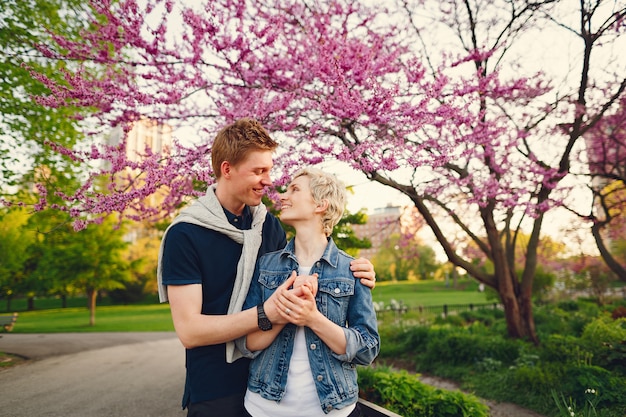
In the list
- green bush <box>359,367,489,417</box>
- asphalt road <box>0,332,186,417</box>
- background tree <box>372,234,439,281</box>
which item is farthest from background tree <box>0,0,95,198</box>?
background tree <box>372,234,439,281</box>

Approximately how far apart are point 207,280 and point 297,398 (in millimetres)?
782

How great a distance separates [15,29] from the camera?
9.21 m

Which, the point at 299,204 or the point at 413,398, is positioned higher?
the point at 299,204

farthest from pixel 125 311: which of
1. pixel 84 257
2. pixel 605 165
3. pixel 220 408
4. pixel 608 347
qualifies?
pixel 220 408

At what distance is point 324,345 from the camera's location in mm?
2029

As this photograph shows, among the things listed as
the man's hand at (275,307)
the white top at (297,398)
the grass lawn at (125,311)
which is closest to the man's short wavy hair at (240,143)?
the man's hand at (275,307)

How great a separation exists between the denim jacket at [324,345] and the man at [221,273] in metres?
0.09

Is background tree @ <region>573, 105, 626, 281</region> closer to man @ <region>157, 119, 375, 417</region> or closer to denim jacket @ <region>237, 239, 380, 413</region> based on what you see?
denim jacket @ <region>237, 239, 380, 413</region>

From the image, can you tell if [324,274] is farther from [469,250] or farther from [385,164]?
[469,250]

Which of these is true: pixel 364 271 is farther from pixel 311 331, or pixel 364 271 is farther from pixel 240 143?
pixel 240 143

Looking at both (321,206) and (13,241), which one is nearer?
(321,206)

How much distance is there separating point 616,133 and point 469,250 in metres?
7.23

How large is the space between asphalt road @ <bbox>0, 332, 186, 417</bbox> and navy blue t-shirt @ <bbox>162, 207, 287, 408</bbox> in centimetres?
512

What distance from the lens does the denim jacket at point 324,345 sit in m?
1.99
